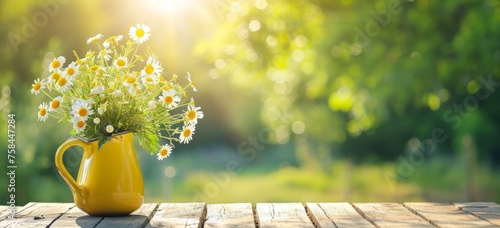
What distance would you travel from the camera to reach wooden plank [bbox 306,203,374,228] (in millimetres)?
2387

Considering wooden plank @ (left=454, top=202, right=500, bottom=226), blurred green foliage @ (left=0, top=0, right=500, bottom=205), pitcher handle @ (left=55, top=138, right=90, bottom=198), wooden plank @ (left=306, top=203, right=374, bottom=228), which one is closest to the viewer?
wooden plank @ (left=306, top=203, right=374, bottom=228)

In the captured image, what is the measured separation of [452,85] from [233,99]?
7.45 m

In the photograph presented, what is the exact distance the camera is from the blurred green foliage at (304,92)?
6.47m

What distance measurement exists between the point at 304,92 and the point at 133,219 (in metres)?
6.08

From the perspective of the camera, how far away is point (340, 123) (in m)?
9.77

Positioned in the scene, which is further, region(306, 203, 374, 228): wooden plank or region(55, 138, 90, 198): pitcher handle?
region(55, 138, 90, 198): pitcher handle

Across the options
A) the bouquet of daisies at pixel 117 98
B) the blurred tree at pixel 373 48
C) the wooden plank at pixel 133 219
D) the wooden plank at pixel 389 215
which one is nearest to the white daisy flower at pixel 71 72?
the bouquet of daisies at pixel 117 98

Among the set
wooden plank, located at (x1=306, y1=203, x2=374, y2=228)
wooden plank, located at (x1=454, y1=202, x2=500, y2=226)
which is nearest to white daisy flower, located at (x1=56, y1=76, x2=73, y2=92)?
wooden plank, located at (x1=306, y1=203, x2=374, y2=228)

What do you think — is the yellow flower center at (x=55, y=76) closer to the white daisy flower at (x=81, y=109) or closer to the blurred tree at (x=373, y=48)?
the white daisy flower at (x=81, y=109)

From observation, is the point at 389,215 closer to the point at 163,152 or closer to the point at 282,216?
the point at 282,216

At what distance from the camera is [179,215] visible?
8.55 feet

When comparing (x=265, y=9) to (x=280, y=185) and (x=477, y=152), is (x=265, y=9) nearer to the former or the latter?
(x=477, y=152)

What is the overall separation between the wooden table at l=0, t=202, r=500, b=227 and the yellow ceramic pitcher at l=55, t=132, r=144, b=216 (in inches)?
1.7

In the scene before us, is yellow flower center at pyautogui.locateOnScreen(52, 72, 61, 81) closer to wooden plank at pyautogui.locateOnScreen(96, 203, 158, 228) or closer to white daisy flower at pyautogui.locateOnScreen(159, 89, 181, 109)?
white daisy flower at pyautogui.locateOnScreen(159, 89, 181, 109)
